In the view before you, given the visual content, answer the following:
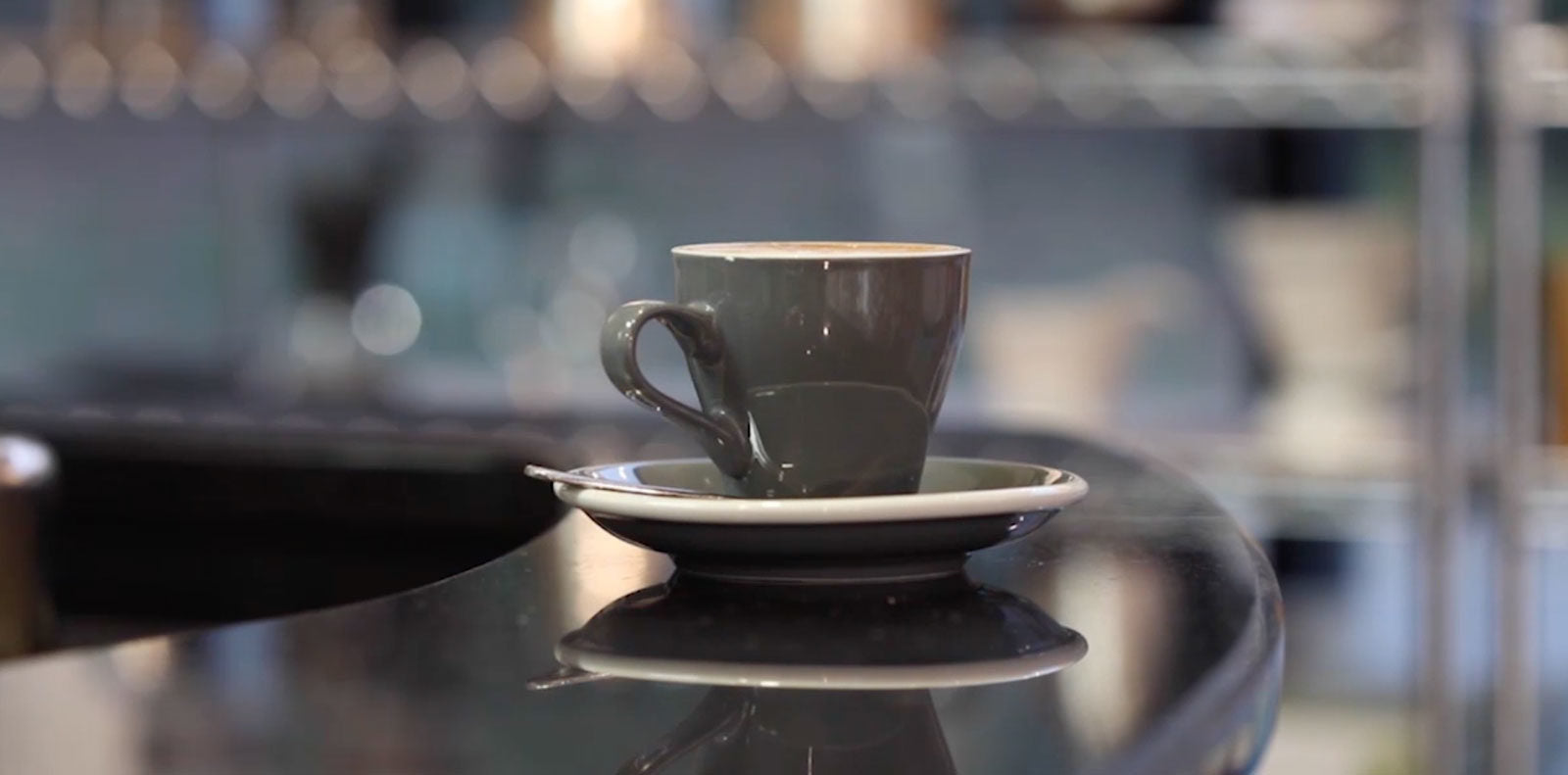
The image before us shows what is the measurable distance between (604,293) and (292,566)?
1472 mm

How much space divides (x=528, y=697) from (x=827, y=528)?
0.10 metres

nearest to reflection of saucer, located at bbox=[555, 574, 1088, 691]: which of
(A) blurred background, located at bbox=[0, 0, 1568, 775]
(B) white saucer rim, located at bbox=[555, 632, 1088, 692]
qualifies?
(B) white saucer rim, located at bbox=[555, 632, 1088, 692]

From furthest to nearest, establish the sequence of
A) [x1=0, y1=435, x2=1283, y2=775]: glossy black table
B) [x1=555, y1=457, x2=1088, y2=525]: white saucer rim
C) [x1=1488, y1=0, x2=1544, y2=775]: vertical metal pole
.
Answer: [x1=1488, y1=0, x2=1544, y2=775]: vertical metal pole < [x1=555, y1=457, x2=1088, y2=525]: white saucer rim < [x1=0, y1=435, x2=1283, y2=775]: glossy black table

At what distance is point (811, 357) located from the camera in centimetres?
48

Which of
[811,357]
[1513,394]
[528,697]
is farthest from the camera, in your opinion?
[1513,394]

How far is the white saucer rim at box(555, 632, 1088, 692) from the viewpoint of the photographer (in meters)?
0.35

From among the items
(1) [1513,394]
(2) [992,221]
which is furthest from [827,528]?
(2) [992,221]

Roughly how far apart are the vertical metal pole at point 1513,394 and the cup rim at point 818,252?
1.22 m

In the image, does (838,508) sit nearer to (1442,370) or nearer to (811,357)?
(811,357)

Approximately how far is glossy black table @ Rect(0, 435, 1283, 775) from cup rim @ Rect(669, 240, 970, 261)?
0.28 feet

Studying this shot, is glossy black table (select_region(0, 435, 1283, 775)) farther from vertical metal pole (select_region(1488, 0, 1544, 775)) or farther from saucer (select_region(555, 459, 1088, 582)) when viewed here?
vertical metal pole (select_region(1488, 0, 1544, 775))

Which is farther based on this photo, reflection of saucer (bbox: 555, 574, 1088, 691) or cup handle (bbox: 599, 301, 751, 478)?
cup handle (bbox: 599, 301, 751, 478)

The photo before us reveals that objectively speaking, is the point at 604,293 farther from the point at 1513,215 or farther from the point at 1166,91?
the point at 1513,215

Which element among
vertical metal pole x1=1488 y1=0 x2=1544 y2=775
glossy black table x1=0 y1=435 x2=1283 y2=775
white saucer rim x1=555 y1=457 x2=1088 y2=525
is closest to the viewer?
glossy black table x1=0 y1=435 x2=1283 y2=775
